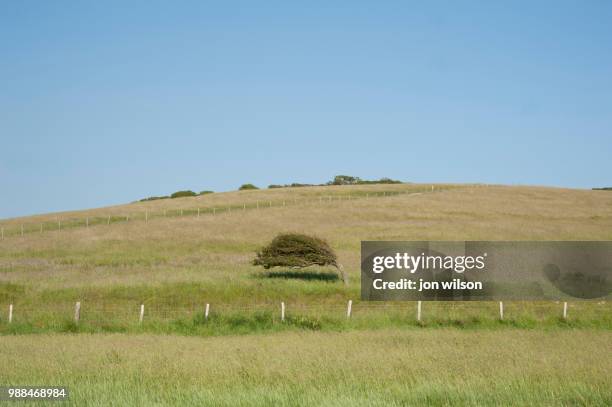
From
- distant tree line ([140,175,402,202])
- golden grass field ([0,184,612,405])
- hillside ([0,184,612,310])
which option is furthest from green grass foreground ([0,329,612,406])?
distant tree line ([140,175,402,202])

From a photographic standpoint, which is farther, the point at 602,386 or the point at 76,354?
the point at 76,354

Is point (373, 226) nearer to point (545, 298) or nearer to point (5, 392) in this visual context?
point (545, 298)

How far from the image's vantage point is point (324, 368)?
14.4 metres

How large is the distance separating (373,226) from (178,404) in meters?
48.7

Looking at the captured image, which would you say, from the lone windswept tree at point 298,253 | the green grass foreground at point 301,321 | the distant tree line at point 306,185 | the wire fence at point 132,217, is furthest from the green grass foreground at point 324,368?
the distant tree line at point 306,185

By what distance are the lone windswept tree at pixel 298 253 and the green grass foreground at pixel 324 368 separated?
46.1 feet

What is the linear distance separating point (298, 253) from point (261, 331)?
13241 millimetres

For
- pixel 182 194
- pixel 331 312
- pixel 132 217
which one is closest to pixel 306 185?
pixel 182 194

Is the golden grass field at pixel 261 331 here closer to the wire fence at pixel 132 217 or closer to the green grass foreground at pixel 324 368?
the green grass foreground at pixel 324 368

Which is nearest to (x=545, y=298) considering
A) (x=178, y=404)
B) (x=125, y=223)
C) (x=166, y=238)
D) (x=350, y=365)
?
(x=350, y=365)

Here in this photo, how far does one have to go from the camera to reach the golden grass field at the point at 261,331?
11.7 m

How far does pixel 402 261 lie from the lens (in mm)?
39500

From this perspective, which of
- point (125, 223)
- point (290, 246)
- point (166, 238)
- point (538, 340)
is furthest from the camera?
point (125, 223)

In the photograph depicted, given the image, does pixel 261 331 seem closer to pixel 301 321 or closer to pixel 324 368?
pixel 301 321
